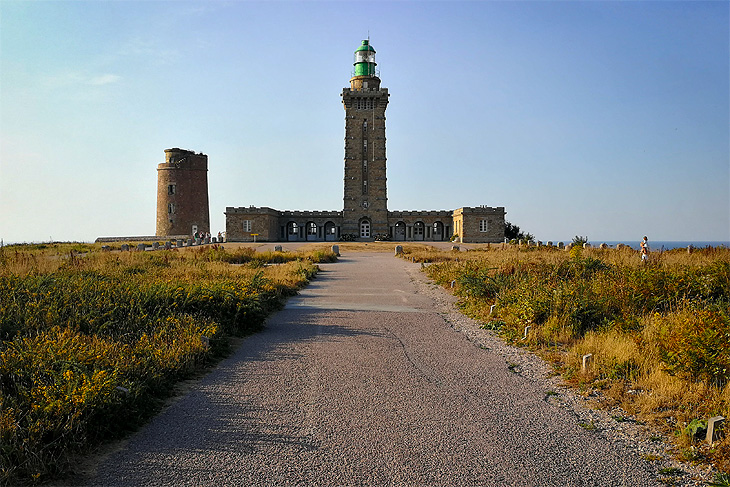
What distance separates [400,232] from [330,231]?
8486 mm

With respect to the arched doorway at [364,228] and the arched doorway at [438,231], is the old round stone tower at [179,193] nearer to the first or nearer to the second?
the arched doorway at [364,228]

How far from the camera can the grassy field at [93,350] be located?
4.18 m

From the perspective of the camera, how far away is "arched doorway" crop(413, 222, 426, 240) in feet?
203

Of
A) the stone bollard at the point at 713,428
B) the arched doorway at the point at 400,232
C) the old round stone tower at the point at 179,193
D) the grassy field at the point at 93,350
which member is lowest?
the stone bollard at the point at 713,428

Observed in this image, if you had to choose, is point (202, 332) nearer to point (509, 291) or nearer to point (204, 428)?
point (204, 428)

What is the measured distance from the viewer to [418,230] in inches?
2452

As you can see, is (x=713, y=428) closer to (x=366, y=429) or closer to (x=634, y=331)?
(x=366, y=429)

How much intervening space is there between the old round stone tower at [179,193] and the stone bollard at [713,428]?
55.9 meters

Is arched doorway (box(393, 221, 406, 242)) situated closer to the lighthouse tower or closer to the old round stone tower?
the lighthouse tower

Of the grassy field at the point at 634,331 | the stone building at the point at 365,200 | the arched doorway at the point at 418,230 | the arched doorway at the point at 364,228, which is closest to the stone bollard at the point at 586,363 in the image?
the grassy field at the point at 634,331

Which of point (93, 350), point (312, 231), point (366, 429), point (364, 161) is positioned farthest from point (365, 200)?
point (366, 429)

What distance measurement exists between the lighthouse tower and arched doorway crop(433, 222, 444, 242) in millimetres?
6039

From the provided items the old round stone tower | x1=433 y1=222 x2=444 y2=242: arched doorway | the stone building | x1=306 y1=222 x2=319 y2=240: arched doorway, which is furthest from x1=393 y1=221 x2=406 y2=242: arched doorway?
the old round stone tower

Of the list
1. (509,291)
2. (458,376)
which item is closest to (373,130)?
(509,291)
